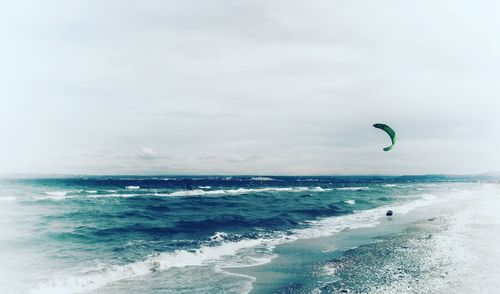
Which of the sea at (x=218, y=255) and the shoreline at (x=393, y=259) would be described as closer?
the shoreline at (x=393, y=259)

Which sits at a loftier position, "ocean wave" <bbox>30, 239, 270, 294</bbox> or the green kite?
the green kite

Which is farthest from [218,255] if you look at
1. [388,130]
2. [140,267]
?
[388,130]

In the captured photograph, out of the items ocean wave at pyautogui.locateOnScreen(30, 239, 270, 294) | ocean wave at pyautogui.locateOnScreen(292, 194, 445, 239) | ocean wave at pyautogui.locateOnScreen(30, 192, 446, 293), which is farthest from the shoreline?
ocean wave at pyautogui.locateOnScreen(30, 239, 270, 294)

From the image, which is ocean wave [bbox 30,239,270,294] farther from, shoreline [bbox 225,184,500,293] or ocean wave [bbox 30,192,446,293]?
shoreline [bbox 225,184,500,293]

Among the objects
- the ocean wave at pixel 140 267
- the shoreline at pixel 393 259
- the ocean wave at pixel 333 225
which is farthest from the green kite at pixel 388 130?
the ocean wave at pixel 140 267

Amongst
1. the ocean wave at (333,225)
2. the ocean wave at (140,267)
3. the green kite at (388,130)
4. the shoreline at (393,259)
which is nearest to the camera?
the shoreline at (393,259)

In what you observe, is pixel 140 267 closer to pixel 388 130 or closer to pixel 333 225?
pixel 388 130

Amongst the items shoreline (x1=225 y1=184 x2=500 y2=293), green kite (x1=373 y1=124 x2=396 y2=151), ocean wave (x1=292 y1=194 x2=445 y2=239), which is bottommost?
ocean wave (x1=292 y1=194 x2=445 y2=239)

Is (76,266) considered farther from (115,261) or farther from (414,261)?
(414,261)

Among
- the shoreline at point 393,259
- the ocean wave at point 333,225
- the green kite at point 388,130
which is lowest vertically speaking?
the ocean wave at point 333,225

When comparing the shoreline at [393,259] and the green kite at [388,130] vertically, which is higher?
the green kite at [388,130]

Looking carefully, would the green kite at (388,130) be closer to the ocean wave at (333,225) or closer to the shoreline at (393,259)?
the shoreline at (393,259)

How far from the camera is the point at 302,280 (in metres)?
13.0

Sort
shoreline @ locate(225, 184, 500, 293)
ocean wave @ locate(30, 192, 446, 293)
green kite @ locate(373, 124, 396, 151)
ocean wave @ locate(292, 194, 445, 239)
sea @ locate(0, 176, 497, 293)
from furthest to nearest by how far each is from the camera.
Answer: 1. ocean wave @ locate(292, 194, 445, 239)
2. green kite @ locate(373, 124, 396, 151)
3. ocean wave @ locate(30, 192, 446, 293)
4. sea @ locate(0, 176, 497, 293)
5. shoreline @ locate(225, 184, 500, 293)
